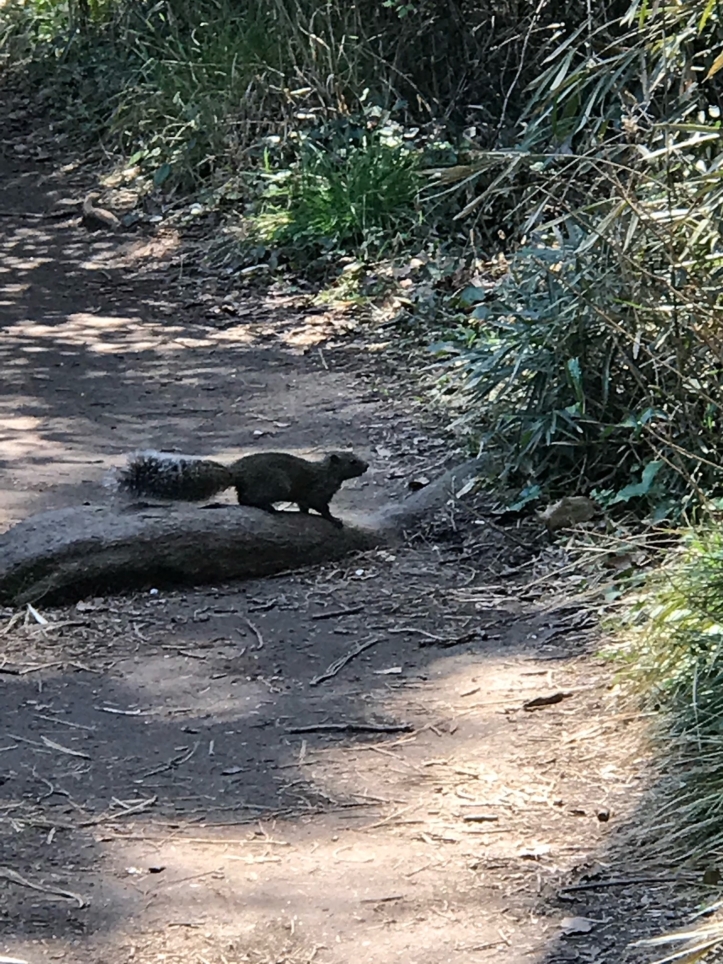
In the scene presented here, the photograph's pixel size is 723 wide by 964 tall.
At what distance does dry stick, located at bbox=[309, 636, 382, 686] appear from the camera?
3.63m

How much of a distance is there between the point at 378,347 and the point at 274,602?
3.11 metres

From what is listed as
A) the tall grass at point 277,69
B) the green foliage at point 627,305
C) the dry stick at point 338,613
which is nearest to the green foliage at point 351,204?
the tall grass at point 277,69

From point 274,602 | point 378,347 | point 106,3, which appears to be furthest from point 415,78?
point 274,602

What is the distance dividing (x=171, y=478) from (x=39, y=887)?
5.96 feet

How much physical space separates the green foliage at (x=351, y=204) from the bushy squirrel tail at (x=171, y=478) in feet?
13.0

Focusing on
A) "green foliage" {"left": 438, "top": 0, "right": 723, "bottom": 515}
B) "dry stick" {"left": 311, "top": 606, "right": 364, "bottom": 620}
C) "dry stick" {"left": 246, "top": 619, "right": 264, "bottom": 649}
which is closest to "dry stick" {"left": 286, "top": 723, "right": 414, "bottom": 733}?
"dry stick" {"left": 246, "top": 619, "right": 264, "bottom": 649}

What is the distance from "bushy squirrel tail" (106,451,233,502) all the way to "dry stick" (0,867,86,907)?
1.74 metres

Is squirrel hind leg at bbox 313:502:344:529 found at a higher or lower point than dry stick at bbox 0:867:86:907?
lower

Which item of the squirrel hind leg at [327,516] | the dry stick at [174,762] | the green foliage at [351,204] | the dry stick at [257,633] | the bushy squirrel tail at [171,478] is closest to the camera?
the dry stick at [174,762]

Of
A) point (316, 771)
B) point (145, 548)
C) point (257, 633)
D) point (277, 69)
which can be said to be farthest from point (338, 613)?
point (277, 69)

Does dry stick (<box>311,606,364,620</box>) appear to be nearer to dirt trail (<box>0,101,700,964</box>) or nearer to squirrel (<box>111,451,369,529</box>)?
dirt trail (<box>0,101,700,964</box>)

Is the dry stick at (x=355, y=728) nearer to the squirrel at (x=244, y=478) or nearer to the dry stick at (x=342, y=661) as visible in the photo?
the dry stick at (x=342, y=661)

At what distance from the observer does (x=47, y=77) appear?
1191 cm

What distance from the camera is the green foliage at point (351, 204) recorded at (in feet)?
26.7
